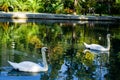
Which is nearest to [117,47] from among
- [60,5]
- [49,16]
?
[49,16]

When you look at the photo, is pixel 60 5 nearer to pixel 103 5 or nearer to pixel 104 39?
pixel 103 5

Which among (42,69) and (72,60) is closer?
(42,69)

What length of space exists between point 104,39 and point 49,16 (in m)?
16.5

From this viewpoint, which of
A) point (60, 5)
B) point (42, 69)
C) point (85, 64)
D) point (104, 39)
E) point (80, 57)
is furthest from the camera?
point (60, 5)

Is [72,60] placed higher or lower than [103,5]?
higher

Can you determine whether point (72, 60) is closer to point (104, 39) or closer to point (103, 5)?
point (104, 39)

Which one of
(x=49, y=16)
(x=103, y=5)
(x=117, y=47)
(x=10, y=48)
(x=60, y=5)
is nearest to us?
(x=10, y=48)

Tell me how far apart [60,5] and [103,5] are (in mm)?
7428

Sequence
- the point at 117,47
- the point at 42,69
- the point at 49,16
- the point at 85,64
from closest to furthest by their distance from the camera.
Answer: the point at 42,69
the point at 85,64
the point at 117,47
the point at 49,16

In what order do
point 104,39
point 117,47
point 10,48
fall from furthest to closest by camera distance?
1. point 104,39
2. point 117,47
3. point 10,48

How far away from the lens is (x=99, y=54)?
71.2ft

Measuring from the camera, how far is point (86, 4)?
176 feet

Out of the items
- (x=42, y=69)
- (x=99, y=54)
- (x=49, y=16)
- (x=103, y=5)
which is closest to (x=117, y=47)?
(x=99, y=54)

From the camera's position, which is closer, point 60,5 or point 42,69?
point 42,69
